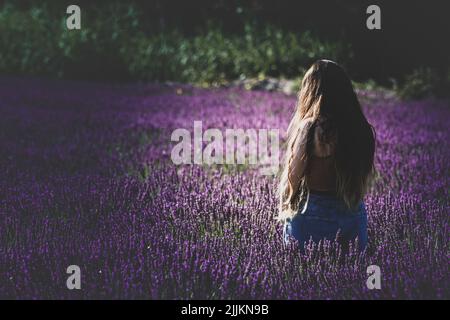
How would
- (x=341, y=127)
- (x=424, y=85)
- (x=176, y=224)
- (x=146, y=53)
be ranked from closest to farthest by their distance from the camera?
(x=341, y=127) < (x=176, y=224) < (x=424, y=85) < (x=146, y=53)

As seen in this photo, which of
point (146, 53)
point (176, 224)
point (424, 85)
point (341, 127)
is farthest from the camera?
point (146, 53)

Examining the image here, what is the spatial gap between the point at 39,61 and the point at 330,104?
347 inches

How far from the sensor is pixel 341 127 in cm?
375

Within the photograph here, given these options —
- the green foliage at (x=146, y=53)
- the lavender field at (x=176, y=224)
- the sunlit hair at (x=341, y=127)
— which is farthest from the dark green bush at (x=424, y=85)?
the sunlit hair at (x=341, y=127)

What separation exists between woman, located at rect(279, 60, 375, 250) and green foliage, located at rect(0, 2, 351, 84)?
7868 mm

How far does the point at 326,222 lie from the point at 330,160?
0.99ft

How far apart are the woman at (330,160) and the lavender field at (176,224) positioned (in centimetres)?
14

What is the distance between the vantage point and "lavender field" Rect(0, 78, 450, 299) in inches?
130

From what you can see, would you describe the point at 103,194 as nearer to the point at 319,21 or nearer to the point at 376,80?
the point at 376,80

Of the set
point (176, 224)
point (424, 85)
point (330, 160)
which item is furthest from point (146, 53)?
point (330, 160)

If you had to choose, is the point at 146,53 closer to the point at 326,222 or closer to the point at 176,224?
the point at 176,224

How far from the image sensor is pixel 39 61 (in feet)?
38.8

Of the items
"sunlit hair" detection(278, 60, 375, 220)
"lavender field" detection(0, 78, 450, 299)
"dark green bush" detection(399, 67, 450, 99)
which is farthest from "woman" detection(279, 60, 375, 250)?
"dark green bush" detection(399, 67, 450, 99)

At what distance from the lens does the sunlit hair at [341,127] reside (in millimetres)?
3754
